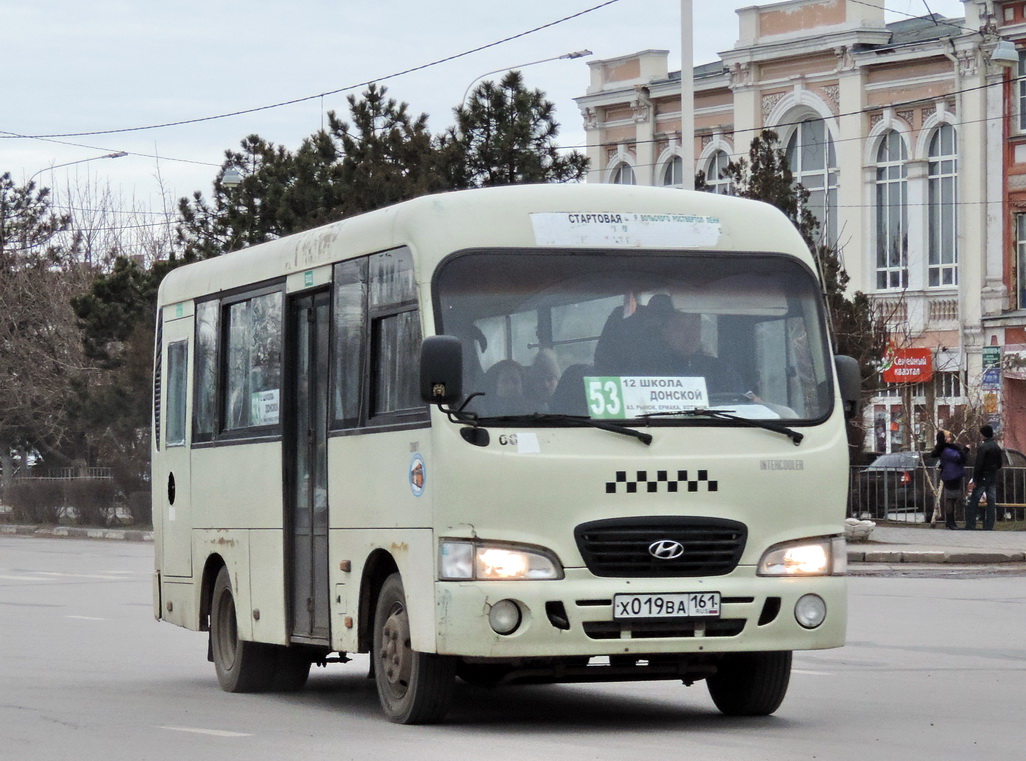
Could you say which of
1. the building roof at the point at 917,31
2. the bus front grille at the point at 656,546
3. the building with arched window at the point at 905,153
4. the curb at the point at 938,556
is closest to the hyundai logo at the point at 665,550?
the bus front grille at the point at 656,546

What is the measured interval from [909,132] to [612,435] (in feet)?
138

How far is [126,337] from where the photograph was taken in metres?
→ 41.4

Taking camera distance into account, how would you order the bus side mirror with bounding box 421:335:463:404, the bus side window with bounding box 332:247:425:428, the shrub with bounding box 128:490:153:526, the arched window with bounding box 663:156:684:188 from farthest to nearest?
the arched window with bounding box 663:156:684:188, the shrub with bounding box 128:490:153:526, the bus side window with bounding box 332:247:425:428, the bus side mirror with bounding box 421:335:463:404

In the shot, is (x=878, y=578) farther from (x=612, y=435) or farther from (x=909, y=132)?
(x=909, y=132)

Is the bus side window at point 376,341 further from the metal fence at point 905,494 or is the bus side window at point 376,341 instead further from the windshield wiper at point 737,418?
the metal fence at point 905,494

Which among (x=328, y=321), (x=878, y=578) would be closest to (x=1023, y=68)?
(x=878, y=578)

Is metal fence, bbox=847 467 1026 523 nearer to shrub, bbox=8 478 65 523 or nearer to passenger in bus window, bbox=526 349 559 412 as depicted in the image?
shrub, bbox=8 478 65 523

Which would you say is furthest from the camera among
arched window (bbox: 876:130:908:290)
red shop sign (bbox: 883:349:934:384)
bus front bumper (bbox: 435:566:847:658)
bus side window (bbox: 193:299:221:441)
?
arched window (bbox: 876:130:908:290)

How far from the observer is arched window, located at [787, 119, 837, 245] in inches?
2051

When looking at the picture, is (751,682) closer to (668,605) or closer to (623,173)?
(668,605)

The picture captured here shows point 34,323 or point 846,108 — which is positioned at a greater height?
point 846,108

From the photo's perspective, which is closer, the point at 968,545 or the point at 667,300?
the point at 667,300

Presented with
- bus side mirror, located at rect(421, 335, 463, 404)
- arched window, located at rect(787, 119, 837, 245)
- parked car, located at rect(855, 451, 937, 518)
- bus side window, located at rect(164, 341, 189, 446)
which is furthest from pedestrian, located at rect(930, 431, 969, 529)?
bus side mirror, located at rect(421, 335, 463, 404)

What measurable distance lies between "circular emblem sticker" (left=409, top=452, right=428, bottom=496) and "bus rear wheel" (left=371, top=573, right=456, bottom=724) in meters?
0.51
